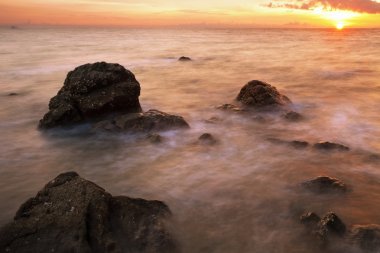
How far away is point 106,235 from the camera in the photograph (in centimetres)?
433

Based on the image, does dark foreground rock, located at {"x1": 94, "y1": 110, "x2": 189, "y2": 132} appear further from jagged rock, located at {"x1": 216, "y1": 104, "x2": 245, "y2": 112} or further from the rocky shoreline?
the rocky shoreline

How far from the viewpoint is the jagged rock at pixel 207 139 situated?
8.47 meters

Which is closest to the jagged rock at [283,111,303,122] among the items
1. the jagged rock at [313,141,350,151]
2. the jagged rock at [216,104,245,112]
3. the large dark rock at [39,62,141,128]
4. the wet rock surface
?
the jagged rock at [216,104,245,112]

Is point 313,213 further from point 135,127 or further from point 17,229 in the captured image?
point 135,127

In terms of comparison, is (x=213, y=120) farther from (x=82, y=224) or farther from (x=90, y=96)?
(x=82, y=224)

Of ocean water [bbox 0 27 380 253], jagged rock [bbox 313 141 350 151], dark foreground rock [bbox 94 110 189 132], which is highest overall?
dark foreground rock [bbox 94 110 189 132]

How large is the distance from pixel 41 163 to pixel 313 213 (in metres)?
5.31

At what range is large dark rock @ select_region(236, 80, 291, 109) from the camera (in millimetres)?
11188

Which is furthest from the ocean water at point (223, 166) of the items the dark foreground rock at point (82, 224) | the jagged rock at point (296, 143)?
the dark foreground rock at point (82, 224)

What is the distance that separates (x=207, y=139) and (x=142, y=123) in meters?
1.66

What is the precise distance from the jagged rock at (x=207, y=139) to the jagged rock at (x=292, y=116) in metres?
2.61

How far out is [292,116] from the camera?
33.9 feet

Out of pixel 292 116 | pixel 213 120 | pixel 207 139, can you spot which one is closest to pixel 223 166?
pixel 207 139

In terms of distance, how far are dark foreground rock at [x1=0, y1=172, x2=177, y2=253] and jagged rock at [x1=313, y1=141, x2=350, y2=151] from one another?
14.3 ft
